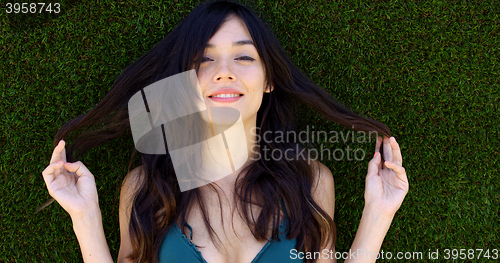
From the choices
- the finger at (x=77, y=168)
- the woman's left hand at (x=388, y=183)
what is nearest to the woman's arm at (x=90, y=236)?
the finger at (x=77, y=168)

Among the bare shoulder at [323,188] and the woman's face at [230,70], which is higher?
the woman's face at [230,70]

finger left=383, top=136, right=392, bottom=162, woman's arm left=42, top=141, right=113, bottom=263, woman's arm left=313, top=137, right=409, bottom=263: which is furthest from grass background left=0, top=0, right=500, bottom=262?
woman's arm left=42, top=141, right=113, bottom=263

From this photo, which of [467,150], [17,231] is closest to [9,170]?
[17,231]

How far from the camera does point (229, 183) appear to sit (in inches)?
97.5

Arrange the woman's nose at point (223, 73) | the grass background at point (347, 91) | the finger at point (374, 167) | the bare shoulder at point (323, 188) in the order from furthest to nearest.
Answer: the grass background at point (347, 91), the bare shoulder at point (323, 188), the finger at point (374, 167), the woman's nose at point (223, 73)

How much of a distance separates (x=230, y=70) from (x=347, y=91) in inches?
40.6

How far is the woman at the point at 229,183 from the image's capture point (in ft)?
7.11

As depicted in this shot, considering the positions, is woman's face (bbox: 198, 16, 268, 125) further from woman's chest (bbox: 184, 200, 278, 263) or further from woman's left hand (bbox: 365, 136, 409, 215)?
woman's left hand (bbox: 365, 136, 409, 215)

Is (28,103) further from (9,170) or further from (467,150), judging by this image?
(467,150)

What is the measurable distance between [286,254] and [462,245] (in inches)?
58.5

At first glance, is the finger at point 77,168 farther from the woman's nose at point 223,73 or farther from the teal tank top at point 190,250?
the woman's nose at point 223,73

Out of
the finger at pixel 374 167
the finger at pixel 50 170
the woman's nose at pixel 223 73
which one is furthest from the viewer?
the finger at pixel 374 167

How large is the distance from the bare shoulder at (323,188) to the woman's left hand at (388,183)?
0.28 m

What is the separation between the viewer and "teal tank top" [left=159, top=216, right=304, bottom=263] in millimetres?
2150
